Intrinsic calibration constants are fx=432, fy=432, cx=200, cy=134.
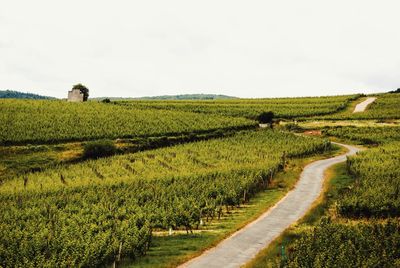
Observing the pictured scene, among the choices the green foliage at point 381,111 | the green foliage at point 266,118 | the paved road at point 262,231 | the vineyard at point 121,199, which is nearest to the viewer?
the paved road at point 262,231

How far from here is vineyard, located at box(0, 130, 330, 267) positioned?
24.5 meters

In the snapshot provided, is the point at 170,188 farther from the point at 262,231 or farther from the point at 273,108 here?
the point at 273,108

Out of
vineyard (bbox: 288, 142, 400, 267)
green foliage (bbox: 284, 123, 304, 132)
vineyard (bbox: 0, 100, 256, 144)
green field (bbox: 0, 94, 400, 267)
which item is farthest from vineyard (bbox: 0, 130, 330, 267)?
green foliage (bbox: 284, 123, 304, 132)

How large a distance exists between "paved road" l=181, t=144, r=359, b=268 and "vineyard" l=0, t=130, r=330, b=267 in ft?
12.2

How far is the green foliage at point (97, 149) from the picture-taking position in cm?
6253

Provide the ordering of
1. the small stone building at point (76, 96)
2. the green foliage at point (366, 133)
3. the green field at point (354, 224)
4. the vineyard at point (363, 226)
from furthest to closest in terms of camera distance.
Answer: the small stone building at point (76, 96), the green foliage at point (366, 133), the green field at point (354, 224), the vineyard at point (363, 226)

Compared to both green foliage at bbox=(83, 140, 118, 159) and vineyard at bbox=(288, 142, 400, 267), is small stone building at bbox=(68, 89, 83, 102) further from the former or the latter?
vineyard at bbox=(288, 142, 400, 267)

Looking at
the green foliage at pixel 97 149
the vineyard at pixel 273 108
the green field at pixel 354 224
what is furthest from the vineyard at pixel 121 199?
the vineyard at pixel 273 108

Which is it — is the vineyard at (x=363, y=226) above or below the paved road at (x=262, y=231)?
above

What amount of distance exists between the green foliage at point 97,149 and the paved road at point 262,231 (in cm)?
2989

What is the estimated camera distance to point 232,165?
53.8 metres

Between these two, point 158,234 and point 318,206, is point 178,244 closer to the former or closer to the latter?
point 158,234

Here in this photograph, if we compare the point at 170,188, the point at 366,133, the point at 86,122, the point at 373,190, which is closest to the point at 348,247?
the point at 373,190

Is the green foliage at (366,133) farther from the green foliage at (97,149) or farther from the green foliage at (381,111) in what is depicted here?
the green foliage at (97,149)
